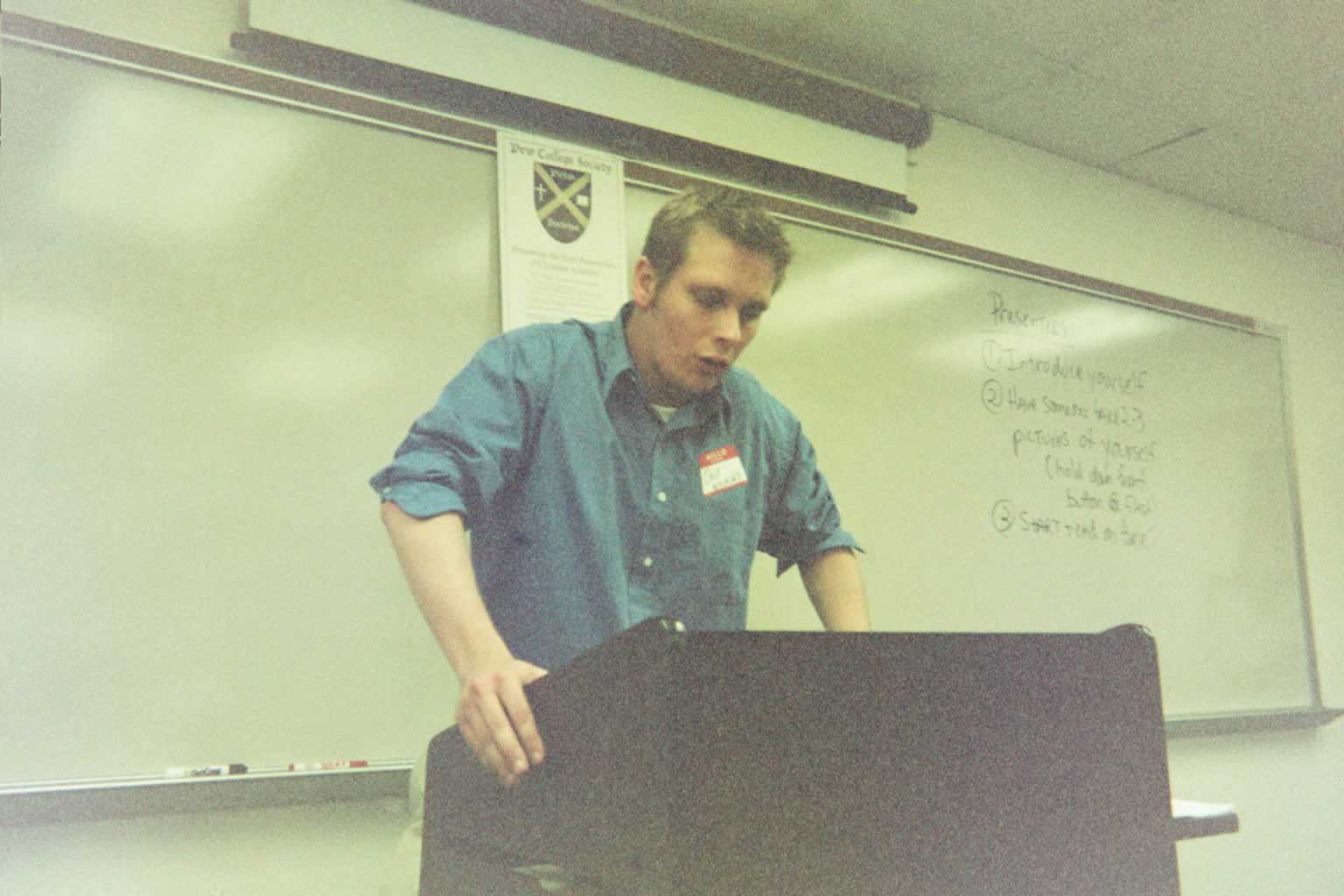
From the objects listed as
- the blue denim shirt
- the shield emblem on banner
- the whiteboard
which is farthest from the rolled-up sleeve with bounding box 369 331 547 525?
the shield emblem on banner

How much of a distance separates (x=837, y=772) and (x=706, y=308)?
0.67m

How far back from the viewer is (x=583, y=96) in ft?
6.70

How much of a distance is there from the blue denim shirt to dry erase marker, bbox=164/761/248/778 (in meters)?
0.63

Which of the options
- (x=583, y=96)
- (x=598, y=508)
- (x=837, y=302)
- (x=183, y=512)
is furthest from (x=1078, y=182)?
(x=183, y=512)

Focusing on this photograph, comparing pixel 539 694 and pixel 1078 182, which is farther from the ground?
pixel 1078 182

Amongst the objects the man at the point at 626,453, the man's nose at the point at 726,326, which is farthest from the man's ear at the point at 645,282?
the man's nose at the point at 726,326

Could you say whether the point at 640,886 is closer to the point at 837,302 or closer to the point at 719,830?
the point at 719,830

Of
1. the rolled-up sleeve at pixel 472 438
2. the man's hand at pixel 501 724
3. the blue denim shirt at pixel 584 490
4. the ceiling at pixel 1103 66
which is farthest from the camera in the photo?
the ceiling at pixel 1103 66

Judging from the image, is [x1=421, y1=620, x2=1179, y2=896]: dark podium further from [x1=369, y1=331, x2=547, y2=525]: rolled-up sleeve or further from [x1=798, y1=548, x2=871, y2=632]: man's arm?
[x1=798, y1=548, x2=871, y2=632]: man's arm

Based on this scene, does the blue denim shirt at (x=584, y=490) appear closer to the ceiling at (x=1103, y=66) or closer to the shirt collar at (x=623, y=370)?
the shirt collar at (x=623, y=370)

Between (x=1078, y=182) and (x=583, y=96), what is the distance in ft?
5.47

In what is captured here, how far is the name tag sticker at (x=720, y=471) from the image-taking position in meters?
1.26

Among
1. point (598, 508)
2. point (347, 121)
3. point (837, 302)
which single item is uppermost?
point (347, 121)

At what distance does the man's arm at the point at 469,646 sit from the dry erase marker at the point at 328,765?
78 cm
